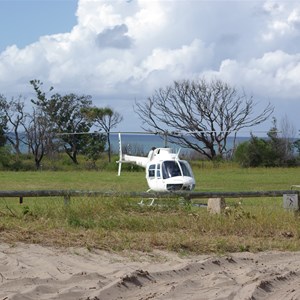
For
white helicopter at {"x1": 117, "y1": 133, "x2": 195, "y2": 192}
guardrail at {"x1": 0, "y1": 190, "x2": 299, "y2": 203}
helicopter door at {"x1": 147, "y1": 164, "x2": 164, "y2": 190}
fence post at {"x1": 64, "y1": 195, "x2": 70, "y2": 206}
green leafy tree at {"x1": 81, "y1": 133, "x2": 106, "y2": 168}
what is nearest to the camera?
fence post at {"x1": 64, "y1": 195, "x2": 70, "y2": 206}

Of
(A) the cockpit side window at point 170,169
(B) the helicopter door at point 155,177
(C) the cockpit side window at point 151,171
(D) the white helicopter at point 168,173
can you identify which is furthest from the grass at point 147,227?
(C) the cockpit side window at point 151,171

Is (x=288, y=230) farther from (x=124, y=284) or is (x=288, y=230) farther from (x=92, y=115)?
(x=92, y=115)

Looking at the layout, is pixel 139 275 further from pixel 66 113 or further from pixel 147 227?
pixel 66 113

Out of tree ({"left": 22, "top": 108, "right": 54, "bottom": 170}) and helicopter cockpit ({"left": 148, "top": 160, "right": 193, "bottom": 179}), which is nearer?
helicopter cockpit ({"left": 148, "top": 160, "right": 193, "bottom": 179})

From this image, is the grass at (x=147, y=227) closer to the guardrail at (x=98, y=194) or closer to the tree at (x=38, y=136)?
the guardrail at (x=98, y=194)

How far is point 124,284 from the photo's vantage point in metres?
6.85

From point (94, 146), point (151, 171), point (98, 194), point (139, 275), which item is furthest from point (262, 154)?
point (139, 275)

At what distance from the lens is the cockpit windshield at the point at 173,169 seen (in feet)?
76.6

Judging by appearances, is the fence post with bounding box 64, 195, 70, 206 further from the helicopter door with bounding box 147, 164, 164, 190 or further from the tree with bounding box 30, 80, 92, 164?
the tree with bounding box 30, 80, 92, 164

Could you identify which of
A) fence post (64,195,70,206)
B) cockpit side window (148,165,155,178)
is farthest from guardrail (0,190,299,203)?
cockpit side window (148,165,155,178)

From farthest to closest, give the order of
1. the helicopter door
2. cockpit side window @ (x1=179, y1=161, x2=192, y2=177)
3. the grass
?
the helicopter door < cockpit side window @ (x1=179, y1=161, x2=192, y2=177) < the grass

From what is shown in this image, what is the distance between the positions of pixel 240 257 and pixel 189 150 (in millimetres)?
50417

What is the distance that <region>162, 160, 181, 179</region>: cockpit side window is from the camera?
2334 centimetres

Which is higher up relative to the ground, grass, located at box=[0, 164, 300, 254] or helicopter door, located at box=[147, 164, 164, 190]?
helicopter door, located at box=[147, 164, 164, 190]
